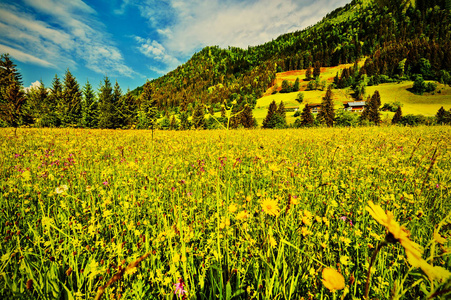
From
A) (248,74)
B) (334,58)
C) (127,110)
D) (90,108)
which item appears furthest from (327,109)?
(248,74)

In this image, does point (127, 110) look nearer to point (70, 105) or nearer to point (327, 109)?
point (70, 105)

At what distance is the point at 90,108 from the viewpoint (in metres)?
30.5

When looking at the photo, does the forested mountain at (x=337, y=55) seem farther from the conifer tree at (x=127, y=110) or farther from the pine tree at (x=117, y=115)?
the pine tree at (x=117, y=115)

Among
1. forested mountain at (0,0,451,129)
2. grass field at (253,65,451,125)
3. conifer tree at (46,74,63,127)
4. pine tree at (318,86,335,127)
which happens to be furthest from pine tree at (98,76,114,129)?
pine tree at (318,86,335,127)

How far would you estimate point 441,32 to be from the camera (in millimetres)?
99938

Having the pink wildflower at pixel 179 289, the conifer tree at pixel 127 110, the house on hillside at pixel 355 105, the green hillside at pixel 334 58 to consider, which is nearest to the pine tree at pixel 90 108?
the conifer tree at pixel 127 110

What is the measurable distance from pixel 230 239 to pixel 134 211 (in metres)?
1.13

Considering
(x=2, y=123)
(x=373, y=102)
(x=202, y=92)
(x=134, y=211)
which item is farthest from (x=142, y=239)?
(x=202, y=92)

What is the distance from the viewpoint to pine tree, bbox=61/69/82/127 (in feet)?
87.7

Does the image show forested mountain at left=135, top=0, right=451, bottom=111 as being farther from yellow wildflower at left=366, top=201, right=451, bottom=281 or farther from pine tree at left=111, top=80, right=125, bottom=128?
yellow wildflower at left=366, top=201, right=451, bottom=281

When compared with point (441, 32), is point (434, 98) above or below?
below

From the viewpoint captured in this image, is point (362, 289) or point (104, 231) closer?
point (362, 289)

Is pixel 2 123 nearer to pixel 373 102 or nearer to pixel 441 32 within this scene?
pixel 373 102

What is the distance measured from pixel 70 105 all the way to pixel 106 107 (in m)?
4.73
